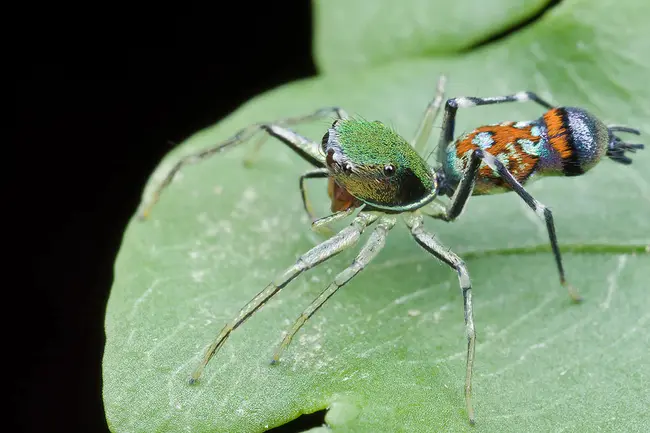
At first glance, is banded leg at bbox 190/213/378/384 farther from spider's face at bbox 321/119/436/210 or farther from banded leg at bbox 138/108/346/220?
banded leg at bbox 138/108/346/220

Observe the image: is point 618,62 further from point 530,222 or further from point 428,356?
point 428,356

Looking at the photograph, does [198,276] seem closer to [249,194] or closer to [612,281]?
[249,194]

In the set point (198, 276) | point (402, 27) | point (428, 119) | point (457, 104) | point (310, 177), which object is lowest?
point (198, 276)

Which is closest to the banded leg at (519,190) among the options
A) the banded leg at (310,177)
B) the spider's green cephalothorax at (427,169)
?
the spider's green cephalothorax at (427,169)

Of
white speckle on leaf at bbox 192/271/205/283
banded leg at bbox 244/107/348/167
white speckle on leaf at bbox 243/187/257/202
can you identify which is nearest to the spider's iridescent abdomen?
banded leg at bbox 244/107/348/167

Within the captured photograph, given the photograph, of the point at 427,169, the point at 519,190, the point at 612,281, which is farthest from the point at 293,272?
the point at 612,281

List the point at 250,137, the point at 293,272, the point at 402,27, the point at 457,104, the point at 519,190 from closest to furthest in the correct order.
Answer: the point at 293,272 → the point at 519,190 → the point at 457,104 → the point at 250,137 → the point at 402,27

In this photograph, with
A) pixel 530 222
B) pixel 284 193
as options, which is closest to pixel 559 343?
pixel 530 222
